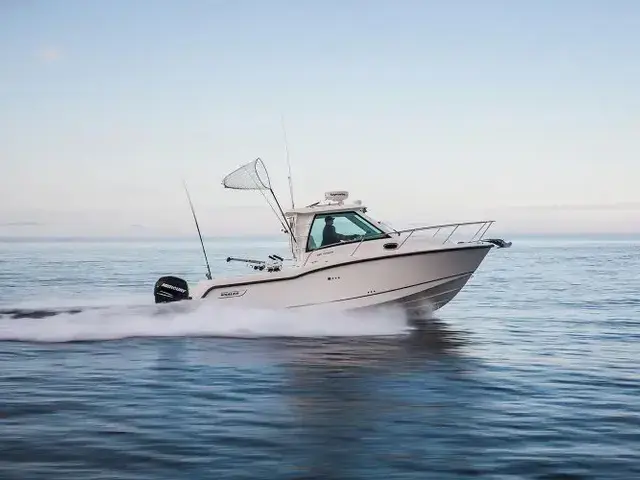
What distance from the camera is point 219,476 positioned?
659cm

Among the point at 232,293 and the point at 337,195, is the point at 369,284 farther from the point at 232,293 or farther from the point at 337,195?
the point at 232,293

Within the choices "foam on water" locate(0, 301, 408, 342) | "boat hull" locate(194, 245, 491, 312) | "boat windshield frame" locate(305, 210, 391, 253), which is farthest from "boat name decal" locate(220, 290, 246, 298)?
"boat windshield frame" locate(305, 210, 391, 253)

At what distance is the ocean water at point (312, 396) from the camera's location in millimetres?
7020

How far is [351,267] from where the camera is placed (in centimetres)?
1609

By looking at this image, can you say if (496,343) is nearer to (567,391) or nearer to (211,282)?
(567,391)

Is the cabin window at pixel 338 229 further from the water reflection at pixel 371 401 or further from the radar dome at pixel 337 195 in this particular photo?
the water reflection at pixel 371 401

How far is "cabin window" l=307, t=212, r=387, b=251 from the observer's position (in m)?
16.6

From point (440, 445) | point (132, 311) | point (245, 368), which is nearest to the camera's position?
point (440, 445)

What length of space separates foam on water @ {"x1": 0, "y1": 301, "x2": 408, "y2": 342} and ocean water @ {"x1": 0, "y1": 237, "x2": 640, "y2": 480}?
0.04 meters

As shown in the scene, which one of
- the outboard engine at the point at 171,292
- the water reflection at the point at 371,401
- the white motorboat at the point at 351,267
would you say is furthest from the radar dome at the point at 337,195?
the outboard engine at the point at 171,292

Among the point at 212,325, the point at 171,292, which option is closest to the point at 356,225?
the point at 212,325

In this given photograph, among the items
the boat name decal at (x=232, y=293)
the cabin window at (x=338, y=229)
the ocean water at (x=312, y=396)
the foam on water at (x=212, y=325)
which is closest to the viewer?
the ocean water at (x=312, y=396)

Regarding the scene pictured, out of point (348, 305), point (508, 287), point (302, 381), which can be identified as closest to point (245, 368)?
point (302, 381)

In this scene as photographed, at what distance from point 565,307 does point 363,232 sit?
9.16m
